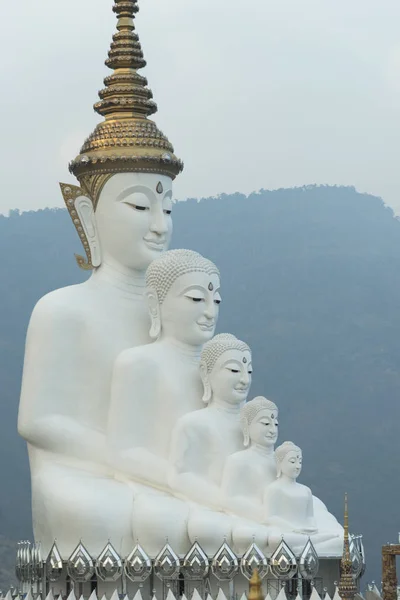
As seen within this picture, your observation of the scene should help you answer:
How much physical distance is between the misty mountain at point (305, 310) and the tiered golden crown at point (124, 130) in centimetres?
1340

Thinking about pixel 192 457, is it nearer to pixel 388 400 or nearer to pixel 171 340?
pixel 171 340

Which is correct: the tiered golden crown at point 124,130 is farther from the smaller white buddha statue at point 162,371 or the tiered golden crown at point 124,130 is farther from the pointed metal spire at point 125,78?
the smaller white buddha statue at point 162,371

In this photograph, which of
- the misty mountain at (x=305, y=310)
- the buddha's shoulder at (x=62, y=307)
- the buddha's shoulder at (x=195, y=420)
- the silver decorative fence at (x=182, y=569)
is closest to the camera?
the silver decorative fence at (x=182, y=569)

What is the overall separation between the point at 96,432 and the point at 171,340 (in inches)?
45.5

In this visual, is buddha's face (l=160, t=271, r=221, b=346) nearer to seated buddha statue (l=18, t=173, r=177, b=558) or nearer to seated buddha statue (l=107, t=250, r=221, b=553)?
seated buddha statue (l=107, t=250, r=221, b=553)

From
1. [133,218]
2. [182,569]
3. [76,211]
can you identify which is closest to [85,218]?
[76,211]

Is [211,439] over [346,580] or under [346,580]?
over

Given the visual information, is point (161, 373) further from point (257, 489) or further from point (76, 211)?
point (76, 211)

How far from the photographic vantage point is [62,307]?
16234 millimetres

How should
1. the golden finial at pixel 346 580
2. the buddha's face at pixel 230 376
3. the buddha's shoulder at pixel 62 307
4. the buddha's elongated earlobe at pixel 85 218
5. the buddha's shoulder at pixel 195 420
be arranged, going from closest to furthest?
the golden finial at pixel 346 580 → the buddha's shoulder at pixel 195 420 → the buddha's face at pixel 230 376 → the buddha's shoulder at pixel 62 307 → the buddha's elongated earlobe at pixel 85 218

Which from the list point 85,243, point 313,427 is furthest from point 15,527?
point 85,243

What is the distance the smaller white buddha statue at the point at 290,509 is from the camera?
50.3 feet

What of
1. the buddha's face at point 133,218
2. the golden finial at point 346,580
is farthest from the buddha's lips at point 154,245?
the golden finial at point 346,580

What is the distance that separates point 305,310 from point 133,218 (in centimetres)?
1671
